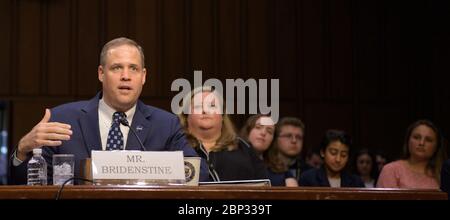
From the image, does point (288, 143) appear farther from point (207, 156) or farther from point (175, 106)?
point (175, 106)

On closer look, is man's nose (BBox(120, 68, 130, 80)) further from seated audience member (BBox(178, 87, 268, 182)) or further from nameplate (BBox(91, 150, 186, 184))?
nameplate (BBox(91, 150, 186, 184))

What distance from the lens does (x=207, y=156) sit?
4289 mm

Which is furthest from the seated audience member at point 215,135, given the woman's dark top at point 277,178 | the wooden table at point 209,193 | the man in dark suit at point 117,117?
the wooden table at point 209,193

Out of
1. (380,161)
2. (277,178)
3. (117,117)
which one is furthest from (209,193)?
(380,161)

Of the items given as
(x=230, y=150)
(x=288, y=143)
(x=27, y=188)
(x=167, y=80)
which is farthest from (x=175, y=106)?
(x=27, y=188)

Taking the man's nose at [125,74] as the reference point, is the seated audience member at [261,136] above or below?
below

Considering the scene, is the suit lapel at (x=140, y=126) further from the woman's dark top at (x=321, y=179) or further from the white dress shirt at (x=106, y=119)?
the woman's dark top at (x=321, y=179)

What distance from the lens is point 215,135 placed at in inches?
174

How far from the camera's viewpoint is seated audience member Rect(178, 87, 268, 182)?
4.33m

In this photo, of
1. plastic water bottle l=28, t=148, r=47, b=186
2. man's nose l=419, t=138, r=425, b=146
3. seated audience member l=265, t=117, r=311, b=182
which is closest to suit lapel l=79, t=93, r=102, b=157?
plastic water bottle l=28, t=148, r=47, b=186

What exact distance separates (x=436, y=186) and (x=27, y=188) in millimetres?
3682

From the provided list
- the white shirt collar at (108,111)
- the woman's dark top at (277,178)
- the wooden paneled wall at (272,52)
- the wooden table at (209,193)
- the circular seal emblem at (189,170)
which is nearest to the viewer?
the wooden table at (209,193)

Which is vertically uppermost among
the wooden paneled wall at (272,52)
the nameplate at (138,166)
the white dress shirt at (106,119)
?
the wooden paneled wall at (272,52)

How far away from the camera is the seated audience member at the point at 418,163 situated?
544 cm
